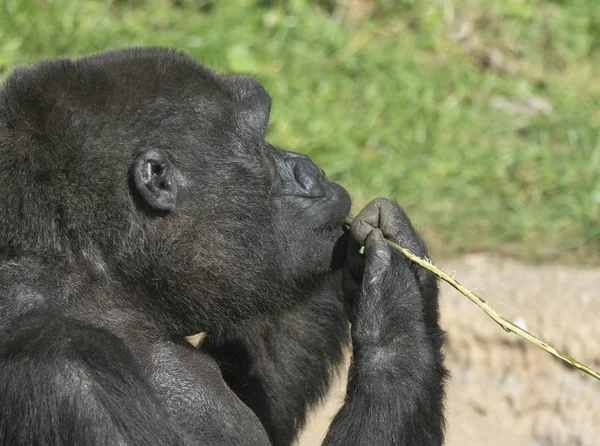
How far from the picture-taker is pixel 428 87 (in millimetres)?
8133

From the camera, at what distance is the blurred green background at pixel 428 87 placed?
265 inches

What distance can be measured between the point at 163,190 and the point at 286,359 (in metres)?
1.20

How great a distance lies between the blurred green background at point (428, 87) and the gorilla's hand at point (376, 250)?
2776mm

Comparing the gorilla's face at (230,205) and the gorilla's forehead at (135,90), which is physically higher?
the gorilla's forehead at (135,90)

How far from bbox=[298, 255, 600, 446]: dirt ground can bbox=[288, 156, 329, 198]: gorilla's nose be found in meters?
2.25

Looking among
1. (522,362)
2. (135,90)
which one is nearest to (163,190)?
(135,90)

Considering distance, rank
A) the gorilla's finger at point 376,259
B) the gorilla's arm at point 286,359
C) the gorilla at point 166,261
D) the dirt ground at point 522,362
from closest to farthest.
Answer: the gorilla at point 166,261, the gorilla's finger at point 376,259, the gorilla's arm at point 286,359, the dirt ground at point 522,362

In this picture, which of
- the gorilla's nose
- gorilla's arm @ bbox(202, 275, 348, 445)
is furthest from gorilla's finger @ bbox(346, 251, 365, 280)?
gorilla's arm @ bbox(202, 275, 348, 445)

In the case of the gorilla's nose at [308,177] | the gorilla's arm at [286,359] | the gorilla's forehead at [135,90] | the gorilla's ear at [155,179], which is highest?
the gorilla's forehead at [135,90]

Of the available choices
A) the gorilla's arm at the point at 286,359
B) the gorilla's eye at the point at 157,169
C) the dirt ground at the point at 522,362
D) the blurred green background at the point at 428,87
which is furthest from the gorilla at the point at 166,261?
the blurred green background at the point at 428,87

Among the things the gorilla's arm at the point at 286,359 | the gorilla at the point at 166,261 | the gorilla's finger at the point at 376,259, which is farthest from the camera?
the gorilla's arm at the point at 286,359

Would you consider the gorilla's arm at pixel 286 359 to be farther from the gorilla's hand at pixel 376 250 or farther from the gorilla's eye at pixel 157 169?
the gorilla's eye at pixel 157 169

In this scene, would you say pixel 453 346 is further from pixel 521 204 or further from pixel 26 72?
pixel 26 72

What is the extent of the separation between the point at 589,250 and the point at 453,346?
1.14 metres
